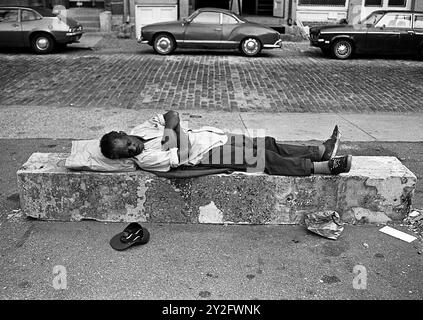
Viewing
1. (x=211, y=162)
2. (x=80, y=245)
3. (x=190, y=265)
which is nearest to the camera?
(x=190, y=265)

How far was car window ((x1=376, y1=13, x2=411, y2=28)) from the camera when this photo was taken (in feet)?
48.6

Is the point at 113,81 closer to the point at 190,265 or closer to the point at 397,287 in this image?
the point at 190,265

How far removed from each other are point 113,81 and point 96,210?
A: 7.01m

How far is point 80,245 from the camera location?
4.55 meters

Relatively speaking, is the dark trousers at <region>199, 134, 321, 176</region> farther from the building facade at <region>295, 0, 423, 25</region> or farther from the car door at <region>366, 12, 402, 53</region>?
the building facade at <region>295, 0, 423, 25</region>

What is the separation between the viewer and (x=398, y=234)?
15.9 ft

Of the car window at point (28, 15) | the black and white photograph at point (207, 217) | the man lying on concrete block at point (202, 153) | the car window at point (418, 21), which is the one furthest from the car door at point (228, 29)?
the man lying on concrete block at point (202, 153)

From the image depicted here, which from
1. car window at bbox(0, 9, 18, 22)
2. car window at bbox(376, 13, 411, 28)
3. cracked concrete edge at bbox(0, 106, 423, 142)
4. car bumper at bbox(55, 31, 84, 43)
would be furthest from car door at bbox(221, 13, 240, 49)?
car window at bbox(0, 9, 18, 22)

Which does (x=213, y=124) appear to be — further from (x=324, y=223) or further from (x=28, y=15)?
(x=28, y=15)

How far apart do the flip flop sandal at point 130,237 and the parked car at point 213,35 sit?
1063cm

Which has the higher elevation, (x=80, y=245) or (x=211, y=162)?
(x=211, y=162)

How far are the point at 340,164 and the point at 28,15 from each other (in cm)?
1260
